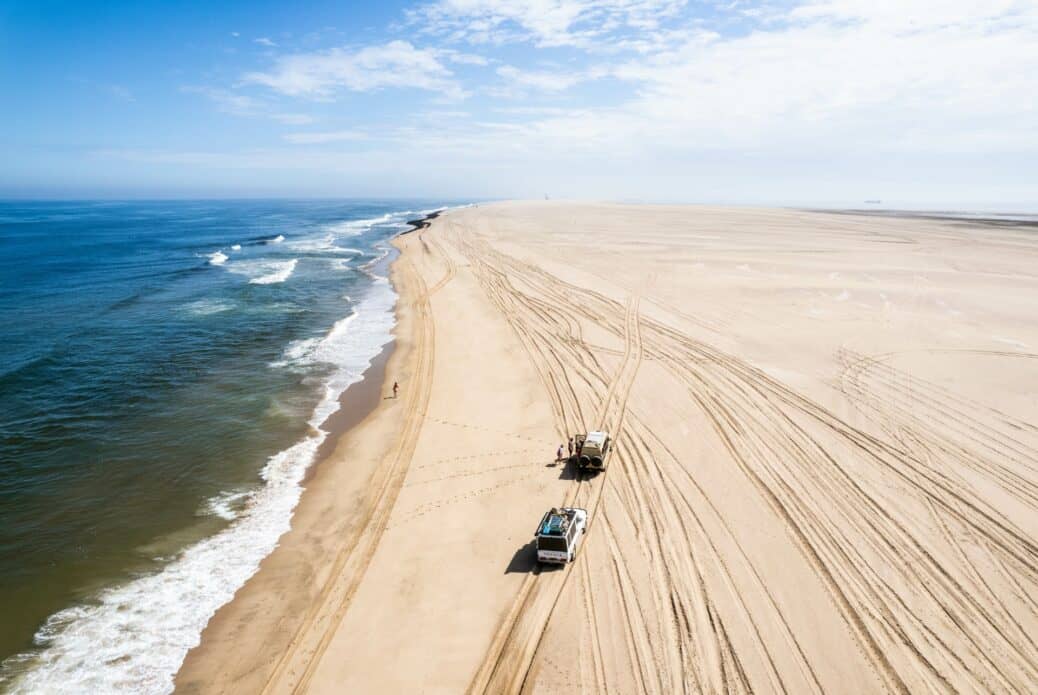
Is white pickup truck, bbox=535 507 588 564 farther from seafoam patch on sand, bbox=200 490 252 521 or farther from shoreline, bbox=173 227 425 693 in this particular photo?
seafoam patch on sand, bbox=200 490 252 521

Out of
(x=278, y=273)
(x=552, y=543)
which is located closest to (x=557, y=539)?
(x=552, y=543)

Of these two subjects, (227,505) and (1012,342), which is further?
(1012,342)

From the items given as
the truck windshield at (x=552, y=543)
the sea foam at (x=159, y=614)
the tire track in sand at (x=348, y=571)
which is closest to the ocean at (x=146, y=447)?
the sea foam at (x=159, y=614)

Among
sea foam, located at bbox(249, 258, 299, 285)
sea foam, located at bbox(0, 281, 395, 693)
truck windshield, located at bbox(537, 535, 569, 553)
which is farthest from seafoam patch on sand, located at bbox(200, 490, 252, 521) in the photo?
sea foam, located at bbox(249, 258, 299, 285)

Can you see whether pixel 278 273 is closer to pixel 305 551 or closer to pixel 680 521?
pixel 305 551

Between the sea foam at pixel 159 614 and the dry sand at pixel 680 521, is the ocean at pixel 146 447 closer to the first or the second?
the sea foam at pixel 159 614

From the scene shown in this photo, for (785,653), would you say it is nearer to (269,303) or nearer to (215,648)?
(215,648)

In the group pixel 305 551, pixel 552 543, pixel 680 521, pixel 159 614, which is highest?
pixel 552 543

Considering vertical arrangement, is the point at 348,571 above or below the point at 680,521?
below
